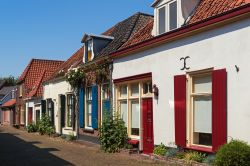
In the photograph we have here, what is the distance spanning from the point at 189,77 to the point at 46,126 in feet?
55.4

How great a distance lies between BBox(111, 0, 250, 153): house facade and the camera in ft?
32.8

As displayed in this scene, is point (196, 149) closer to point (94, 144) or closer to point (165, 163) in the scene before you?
point (165, 163)

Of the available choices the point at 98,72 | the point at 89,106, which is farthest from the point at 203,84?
the point at 89,106

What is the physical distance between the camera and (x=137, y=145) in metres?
15.0

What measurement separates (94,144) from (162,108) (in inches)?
239

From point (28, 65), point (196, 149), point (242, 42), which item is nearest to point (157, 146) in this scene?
point (196, 149)

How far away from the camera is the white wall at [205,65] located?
32.0 ft

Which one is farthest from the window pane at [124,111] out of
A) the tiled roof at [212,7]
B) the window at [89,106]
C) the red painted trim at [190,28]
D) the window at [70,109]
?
the window at [70,109]

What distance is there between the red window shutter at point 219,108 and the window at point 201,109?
0.41 meters

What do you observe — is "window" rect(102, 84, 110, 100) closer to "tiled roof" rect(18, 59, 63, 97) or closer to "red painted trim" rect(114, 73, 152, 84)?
"red painted trim" rect(114, 73, 152, 84)

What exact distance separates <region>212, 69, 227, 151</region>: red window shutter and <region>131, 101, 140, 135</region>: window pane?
5006 millimetres

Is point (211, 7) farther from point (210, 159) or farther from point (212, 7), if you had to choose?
point (210, 159)

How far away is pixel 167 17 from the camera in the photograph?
532 inches

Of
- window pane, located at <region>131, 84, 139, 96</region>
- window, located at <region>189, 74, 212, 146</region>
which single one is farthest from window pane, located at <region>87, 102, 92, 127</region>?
window, located at <region>189, 74, 212, 146</region>
